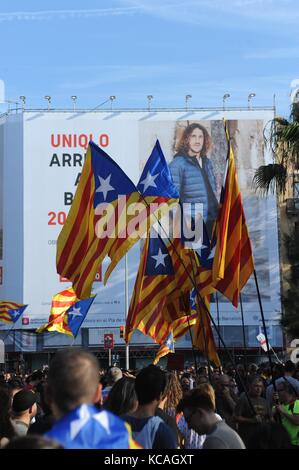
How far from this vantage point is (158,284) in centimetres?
1497

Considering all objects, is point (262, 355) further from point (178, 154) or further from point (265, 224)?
point (178, 154)

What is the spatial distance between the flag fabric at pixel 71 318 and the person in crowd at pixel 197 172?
2963 centimetres

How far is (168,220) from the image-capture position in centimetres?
5053

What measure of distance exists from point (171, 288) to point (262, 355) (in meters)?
34.9

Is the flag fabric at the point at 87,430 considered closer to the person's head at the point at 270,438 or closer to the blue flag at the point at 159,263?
the person's head at the point at 270,438

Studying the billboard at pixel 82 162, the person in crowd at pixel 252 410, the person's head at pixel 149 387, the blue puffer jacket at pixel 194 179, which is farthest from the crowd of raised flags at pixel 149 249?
the billboard at pixel 82 162

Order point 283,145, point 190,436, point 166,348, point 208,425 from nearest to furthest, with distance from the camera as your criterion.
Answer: point 208,425 < point 190,436 < point 166,348 < point 283,145

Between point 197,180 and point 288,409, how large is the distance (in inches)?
1806

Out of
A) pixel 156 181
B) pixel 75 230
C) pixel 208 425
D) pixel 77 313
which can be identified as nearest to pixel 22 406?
pixel 208 425

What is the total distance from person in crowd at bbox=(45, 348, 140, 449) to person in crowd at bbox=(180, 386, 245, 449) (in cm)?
160

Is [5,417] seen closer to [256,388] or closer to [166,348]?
[256,388]

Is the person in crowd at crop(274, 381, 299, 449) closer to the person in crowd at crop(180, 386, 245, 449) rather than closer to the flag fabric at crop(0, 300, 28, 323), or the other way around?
the person in crowd at crop(180, 386, 245, 449)

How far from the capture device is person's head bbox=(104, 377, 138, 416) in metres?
5.91

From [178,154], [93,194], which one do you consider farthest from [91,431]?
[178,154]
